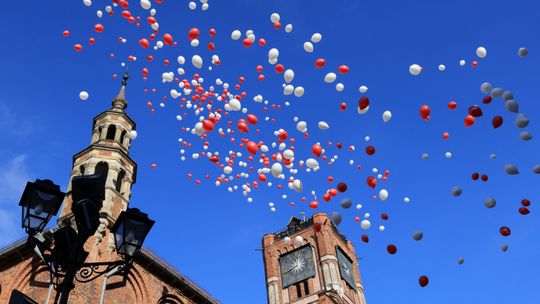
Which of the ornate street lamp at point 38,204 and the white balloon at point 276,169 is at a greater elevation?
the white balloon at point 276,169

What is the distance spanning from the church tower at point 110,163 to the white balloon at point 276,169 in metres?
11.9

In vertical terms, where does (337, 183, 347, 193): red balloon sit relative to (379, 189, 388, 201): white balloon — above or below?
above

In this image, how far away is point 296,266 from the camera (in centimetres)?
4991

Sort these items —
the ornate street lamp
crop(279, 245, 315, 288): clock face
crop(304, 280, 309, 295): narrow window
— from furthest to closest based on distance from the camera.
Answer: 1. crop(279, 245, 315, 288): clock face
2. crop(304, 280, 309, 295): narrow window
3. the ornate street lamp

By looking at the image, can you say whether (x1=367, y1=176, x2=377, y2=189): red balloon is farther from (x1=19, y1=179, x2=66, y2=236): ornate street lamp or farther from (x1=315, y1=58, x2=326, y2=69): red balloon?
(x1=19, y1=179, x2=66, y2=236): ornate street lamp

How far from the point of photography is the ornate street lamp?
6.72 meters

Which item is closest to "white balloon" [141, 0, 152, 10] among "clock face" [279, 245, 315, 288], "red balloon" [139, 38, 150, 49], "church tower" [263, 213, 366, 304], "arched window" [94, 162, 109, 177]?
"red balloon" [139, 38, 150, 49]

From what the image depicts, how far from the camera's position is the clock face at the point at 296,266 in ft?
160

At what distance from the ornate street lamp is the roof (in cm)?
1256

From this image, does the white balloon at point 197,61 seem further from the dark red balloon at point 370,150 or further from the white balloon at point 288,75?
the dark red balloon at point 370,150

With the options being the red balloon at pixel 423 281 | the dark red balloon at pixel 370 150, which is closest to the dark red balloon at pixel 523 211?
the red balloon at pixel 423 281

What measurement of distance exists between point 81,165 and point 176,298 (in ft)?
27.6

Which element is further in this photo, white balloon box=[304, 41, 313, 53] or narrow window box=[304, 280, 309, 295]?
narrow window box=[304, 280, 309, 295]

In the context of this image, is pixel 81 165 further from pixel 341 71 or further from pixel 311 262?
pixel 311 262
